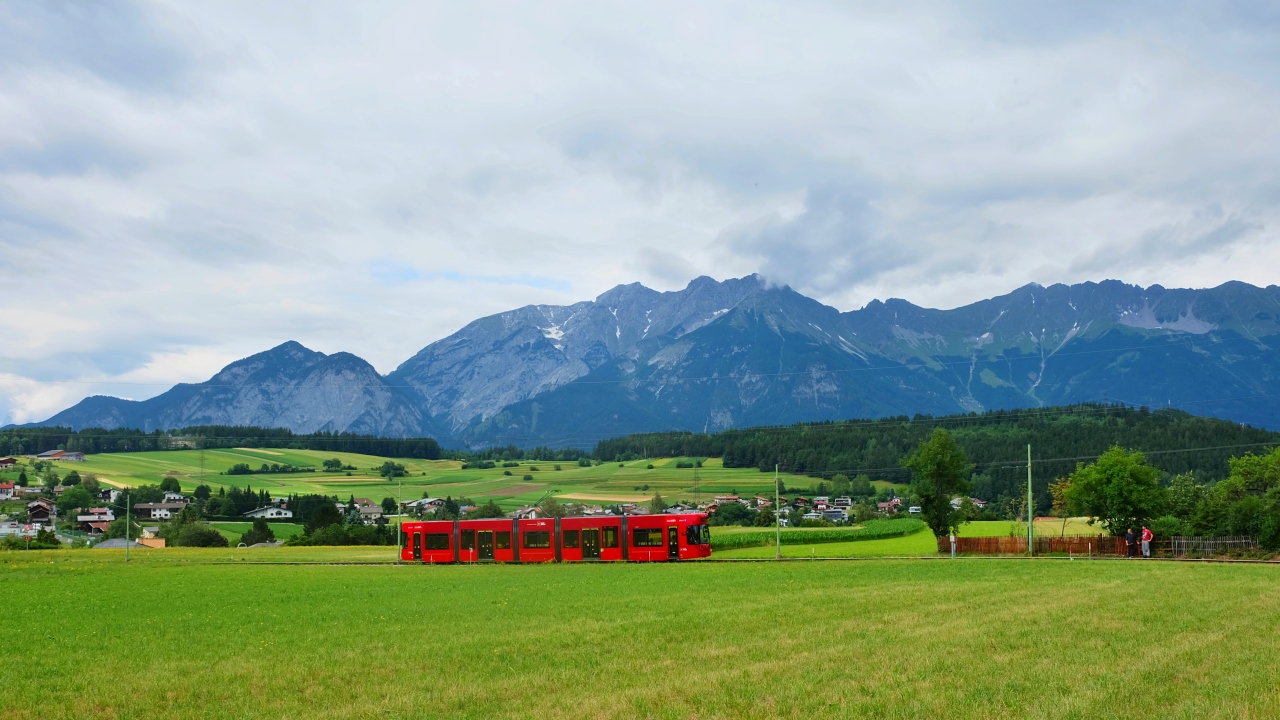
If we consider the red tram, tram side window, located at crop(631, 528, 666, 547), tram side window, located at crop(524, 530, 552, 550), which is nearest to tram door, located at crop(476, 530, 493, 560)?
the red tram

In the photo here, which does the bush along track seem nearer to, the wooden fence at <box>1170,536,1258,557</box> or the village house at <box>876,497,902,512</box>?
the wooden fence at <box>1170,536,1258,557</box>

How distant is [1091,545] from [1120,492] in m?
9.48

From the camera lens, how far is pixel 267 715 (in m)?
15.1

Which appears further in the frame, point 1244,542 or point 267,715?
point 1244,542

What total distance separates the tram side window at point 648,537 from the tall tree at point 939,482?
30.9 metres

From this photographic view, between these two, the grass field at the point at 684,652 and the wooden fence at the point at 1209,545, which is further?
the wooden fence at the point at 1209,545

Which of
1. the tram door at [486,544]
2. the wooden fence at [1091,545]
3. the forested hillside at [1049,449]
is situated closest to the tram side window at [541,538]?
the tram door at [486,544]

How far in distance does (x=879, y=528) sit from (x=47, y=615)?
7585cm

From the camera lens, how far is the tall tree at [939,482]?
85.7 m

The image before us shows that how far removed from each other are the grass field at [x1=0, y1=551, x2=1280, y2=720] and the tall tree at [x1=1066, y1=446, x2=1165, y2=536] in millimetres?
34689

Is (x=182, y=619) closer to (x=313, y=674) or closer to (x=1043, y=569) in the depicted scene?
(x=313, y=674)

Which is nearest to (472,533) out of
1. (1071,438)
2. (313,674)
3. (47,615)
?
(47,615)

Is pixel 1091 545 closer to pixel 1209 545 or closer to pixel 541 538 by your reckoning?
pixel 1209 545

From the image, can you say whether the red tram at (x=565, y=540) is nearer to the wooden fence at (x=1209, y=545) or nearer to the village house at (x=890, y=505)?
the wooden fence at (x=1209, y=545)
